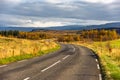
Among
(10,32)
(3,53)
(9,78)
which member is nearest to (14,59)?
(3,53)

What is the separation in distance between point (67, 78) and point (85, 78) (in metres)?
1.02

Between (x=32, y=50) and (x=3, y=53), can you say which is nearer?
(x=3, y=53)

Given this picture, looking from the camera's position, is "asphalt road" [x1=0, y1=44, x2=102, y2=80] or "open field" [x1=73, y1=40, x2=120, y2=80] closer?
"asphalt road" [x1=0, y1=44, x2=102, y2=80]

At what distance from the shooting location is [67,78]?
17.2 m

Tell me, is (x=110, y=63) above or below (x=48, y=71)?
below

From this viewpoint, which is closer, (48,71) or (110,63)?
(48,71)

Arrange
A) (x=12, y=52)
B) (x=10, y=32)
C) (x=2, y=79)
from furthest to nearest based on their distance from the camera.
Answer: (x=10, y=32)
(x=12, y=52)
(x=2, y=79)

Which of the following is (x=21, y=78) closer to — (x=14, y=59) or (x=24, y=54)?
(x=14, y=59)

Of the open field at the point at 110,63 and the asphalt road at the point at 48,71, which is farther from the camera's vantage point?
the open field at the point at 110,63

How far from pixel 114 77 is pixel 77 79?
87.2 inches

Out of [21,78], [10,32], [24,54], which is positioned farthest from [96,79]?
[10,32]

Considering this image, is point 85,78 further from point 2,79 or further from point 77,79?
point 2,79

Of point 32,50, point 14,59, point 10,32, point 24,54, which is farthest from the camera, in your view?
point 10,32

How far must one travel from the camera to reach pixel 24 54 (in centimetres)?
3419
